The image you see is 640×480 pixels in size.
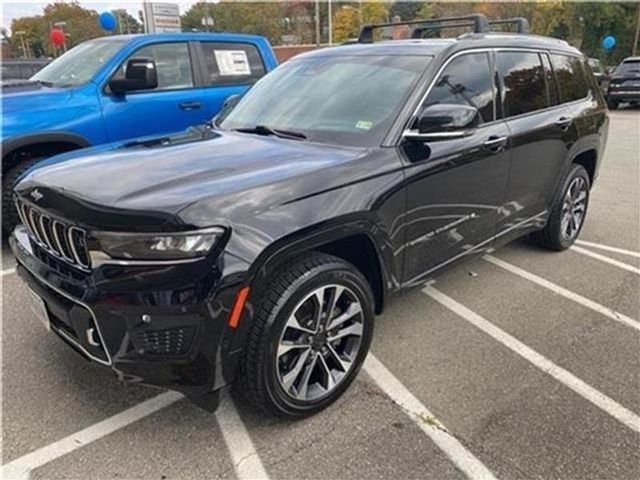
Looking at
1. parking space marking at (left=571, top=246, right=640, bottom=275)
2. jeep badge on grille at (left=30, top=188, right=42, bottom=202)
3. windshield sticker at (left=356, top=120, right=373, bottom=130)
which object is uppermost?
windshield sticker at (left=356, top=120, right=373, bottom=130)

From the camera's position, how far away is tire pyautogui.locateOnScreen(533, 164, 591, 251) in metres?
4.56

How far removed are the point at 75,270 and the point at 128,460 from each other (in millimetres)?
856

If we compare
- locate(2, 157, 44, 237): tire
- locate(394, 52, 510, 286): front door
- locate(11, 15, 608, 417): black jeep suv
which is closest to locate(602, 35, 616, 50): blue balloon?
locate(11, 15, 608, 417): black jeep suv

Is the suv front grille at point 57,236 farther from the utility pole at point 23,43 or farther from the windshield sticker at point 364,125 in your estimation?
the utility pole at point 23,43

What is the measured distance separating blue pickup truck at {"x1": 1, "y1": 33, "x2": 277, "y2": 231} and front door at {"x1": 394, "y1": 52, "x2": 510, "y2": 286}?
3.05 metres

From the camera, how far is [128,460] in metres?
2.33

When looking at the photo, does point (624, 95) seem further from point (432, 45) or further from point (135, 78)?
point (135, 78)

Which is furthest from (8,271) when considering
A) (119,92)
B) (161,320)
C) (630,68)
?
(630,68)

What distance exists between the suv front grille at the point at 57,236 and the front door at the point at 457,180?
1.61 metres

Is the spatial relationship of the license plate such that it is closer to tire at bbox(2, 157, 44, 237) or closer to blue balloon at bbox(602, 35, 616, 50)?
tire at bbox(2, 157, 44, 237)

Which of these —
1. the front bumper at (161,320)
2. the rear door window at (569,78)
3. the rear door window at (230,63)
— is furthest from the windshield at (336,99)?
the rear door window at (230,63)

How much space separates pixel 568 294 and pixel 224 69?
14.3 feet

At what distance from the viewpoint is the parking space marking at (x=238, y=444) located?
228 cm

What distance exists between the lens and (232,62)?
6.26m
